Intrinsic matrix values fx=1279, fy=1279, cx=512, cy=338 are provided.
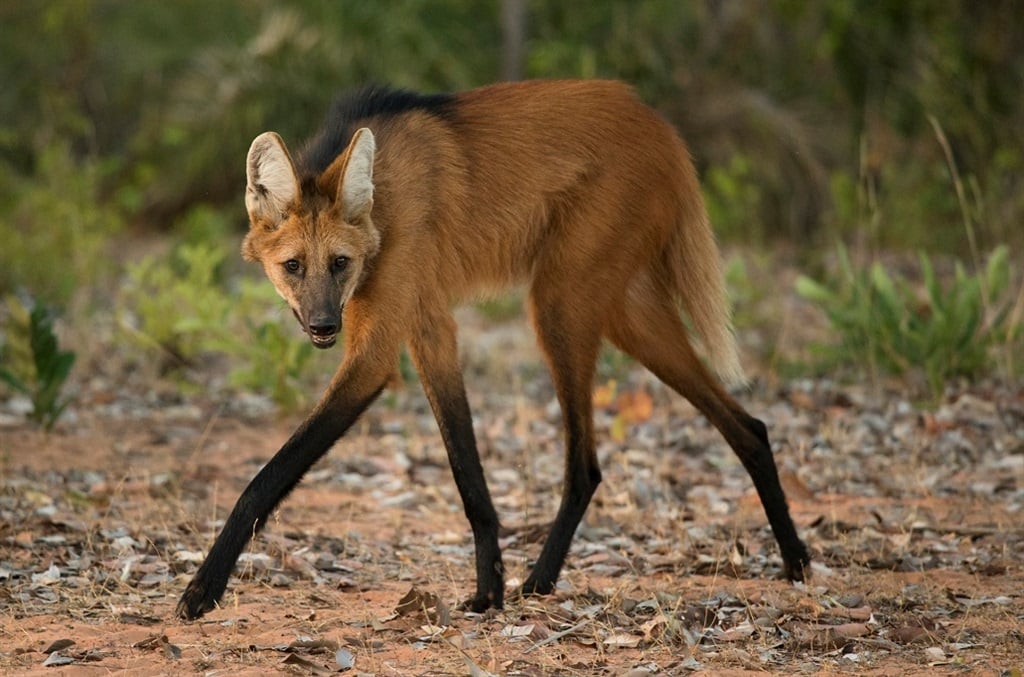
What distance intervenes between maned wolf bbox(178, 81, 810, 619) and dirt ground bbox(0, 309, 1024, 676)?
247 mm

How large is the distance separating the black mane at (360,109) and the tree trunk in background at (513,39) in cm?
536

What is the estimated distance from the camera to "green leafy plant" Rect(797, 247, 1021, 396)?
5637mm

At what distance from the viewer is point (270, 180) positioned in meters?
3.33

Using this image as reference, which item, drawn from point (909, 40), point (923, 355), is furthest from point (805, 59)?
point (923, 355)

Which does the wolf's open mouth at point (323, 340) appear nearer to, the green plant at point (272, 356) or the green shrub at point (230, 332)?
the green shrub at point (230, 332)

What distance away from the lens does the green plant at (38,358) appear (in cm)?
508

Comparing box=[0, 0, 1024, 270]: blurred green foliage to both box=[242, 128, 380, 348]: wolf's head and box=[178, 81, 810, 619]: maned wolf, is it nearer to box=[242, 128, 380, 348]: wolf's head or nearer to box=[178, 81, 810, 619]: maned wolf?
box=[178, 81, 810, 619]: maned wolf

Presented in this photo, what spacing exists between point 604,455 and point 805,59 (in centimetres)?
508

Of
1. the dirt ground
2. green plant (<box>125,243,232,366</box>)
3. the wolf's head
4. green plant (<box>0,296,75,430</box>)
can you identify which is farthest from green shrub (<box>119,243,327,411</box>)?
the wolf's head

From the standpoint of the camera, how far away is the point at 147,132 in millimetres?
9719

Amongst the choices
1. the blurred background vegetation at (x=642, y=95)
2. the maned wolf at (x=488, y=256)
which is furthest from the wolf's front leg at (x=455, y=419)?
the blurred background vegetation at (x=642, y=95)

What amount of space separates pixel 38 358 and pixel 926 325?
3835 mm

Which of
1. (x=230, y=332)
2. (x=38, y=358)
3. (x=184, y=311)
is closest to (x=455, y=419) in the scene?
(x=38, y=358)

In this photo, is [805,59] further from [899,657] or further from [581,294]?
[899,657]
